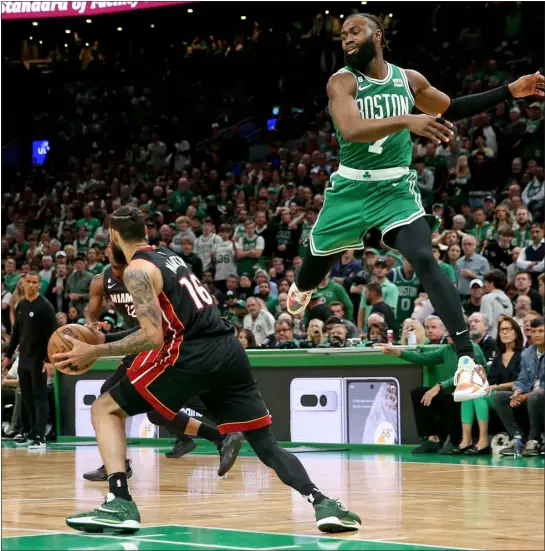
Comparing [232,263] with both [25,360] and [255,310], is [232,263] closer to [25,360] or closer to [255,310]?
[255,310]

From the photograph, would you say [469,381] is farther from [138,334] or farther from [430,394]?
[430,394]

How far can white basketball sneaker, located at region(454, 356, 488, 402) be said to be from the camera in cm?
649

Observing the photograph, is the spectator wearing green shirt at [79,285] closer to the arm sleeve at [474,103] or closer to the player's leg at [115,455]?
the arm sleeve at [474,103]

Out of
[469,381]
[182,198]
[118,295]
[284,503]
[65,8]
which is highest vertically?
[65,8]

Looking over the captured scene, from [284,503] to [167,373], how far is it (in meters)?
1.86

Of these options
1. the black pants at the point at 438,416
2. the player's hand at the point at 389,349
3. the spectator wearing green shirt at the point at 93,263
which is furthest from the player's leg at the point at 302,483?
the spectator wearing green shirt at the point at 93,263

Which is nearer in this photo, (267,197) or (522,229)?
(522,229)

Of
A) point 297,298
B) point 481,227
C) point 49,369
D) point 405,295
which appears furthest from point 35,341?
point 297,298

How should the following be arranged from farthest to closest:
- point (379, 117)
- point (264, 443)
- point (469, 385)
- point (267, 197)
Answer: point (267, 197)
point (379, 117)
point (469, 385)
point (264, 443)

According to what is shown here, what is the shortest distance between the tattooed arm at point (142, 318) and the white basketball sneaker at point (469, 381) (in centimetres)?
172

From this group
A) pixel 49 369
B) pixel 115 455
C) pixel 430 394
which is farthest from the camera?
pixel 49 369

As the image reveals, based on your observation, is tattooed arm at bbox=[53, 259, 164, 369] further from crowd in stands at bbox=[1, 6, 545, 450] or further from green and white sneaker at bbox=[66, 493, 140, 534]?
crowd in stands at bbox=[1, 6, 545, 450]

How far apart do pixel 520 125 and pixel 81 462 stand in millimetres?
10203

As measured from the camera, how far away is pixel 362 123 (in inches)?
260
